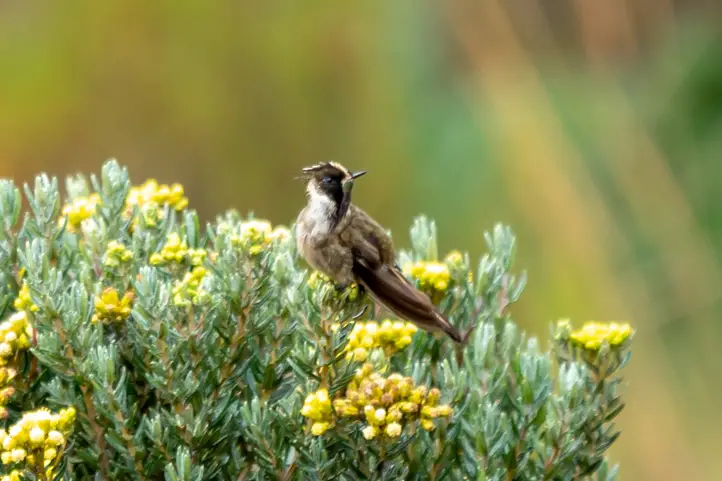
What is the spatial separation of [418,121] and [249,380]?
14.7ft

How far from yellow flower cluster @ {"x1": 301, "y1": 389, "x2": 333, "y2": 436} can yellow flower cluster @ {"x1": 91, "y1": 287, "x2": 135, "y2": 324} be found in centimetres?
43

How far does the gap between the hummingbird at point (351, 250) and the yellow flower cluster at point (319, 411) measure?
423 mm

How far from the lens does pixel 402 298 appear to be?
6.54ft

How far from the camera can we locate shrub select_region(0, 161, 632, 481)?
1615 millimetres

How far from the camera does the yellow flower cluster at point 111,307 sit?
175cm

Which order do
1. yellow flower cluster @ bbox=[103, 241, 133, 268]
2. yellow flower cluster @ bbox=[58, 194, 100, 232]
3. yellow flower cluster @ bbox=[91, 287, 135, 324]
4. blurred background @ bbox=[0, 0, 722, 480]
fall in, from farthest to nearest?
blurred background @ bbox=[0, 0, 722, 480]
yellow flower cluster @ bbox=[58, 194, 100, 232]
yellow flower cluster @ bbox=[103, 241, 133, 268]
yellow flower cluster @ bbox=[91, 287, 135, 324]

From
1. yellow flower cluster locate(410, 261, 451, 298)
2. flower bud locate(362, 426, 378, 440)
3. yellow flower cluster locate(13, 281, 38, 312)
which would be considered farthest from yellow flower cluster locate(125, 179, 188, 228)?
flower bud locate(362, 426, 378, 440)

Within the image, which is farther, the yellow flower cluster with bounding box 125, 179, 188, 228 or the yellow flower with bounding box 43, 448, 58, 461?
the yellow flower cluster with bounding box 125, 179, 188, 228

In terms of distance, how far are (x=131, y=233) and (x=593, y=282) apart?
351 cm

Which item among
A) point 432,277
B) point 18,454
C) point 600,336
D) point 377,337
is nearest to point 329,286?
point 377,337

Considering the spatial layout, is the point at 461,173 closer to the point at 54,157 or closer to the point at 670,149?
the point at 670,149

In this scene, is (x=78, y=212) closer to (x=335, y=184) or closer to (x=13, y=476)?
(x=335, y=184)

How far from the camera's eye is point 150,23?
575 cm

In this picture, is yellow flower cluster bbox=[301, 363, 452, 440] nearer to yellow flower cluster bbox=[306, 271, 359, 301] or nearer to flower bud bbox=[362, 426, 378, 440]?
flower bud bbox=[362, 426, 378, 440]
